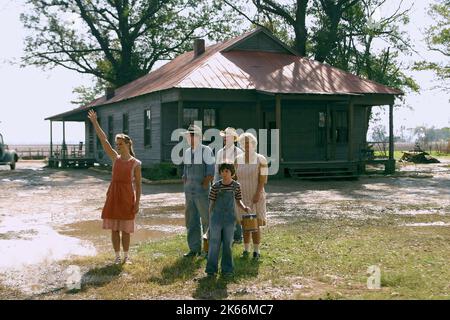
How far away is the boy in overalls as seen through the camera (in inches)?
276

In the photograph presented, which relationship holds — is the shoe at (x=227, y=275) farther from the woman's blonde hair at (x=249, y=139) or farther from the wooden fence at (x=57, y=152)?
the wooden fence at (x=57, y=152)

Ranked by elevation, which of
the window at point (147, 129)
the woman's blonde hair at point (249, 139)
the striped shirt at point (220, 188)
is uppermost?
the window at point (147, 129)

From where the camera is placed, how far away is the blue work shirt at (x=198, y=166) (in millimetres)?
7977

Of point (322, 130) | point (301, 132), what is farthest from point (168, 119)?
point (322, 130)

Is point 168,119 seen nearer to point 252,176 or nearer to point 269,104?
point 269,104

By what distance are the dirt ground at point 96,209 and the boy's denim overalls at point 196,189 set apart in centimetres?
161

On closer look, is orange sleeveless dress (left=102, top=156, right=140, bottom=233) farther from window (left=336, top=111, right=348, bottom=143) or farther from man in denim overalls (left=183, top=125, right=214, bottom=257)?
window (left=336, top=111, right=348, bottom=143)

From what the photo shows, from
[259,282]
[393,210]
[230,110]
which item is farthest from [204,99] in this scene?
[259,282]

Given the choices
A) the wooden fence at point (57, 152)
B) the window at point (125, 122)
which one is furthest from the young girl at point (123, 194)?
the wooden fence at point (57, 152)

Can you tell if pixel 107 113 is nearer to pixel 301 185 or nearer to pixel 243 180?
pixel 301 185

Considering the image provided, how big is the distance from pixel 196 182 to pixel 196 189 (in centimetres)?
10

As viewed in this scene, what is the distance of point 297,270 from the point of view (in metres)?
7.35

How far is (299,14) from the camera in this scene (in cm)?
3825

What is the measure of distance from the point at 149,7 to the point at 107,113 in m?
12.9
